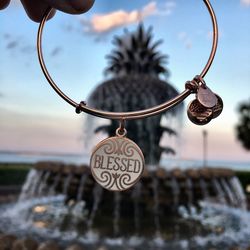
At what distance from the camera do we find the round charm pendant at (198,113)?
0.77m

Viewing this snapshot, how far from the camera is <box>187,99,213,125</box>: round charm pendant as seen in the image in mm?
774

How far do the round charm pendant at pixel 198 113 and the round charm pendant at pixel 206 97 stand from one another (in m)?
0.01

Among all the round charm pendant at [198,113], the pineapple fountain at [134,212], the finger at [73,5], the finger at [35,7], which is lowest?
the round charm pendant at [198,113]

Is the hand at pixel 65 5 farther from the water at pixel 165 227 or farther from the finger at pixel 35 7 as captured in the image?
the water at pixel 165 227

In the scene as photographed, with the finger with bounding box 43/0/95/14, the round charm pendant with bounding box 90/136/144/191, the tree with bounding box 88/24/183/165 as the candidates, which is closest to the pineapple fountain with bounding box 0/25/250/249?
the tree with bounding box 88/24/183/165

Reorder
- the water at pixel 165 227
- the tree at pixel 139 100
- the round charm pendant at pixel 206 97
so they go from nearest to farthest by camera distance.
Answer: the round charm pendant at pixel 206 97 < the water at pixel 165 227 < the tree at pixel 139 100

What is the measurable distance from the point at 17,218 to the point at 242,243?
8.56 feet

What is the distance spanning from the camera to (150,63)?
723cm

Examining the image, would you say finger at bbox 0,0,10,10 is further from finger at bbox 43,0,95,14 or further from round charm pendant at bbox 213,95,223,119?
round charm pendant at bbox 213,95,223,119

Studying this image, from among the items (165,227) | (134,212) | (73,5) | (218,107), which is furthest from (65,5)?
(165,227)

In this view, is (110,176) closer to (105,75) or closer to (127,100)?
(127,100)

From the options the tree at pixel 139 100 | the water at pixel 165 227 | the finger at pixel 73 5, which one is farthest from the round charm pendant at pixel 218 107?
the tree at pixel 139 100

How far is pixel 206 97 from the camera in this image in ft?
2.51

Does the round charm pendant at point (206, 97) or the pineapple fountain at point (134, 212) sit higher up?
the pineapple fountain at point (134, 212)
